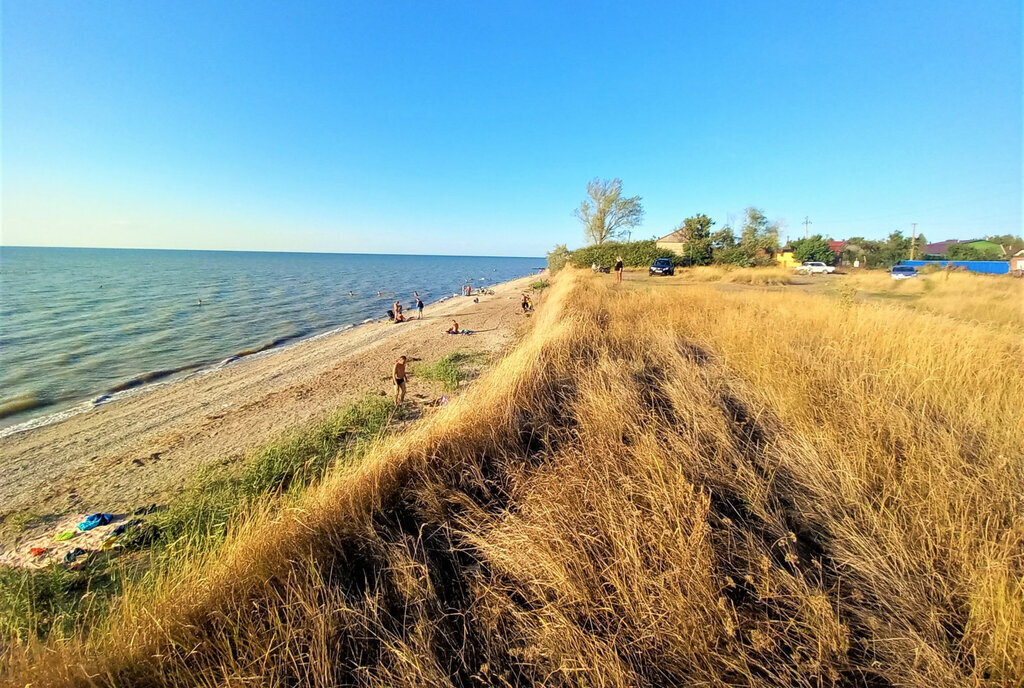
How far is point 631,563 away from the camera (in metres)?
1.98

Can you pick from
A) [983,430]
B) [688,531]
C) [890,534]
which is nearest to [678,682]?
[688,531]

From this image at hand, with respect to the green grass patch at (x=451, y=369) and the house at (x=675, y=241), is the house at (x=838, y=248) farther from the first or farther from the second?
the green grass patch at (x=451, y=369)

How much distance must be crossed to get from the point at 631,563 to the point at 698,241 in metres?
41.1

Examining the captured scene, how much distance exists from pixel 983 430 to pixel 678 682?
145 inches

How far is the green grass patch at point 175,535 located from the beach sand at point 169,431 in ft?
4.23

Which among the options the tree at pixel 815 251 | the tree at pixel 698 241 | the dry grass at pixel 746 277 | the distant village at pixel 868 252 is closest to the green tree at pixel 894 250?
the distant village at pixel 868 252

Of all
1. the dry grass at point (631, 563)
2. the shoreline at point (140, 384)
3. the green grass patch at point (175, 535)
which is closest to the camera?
the dry grass at point (631, 563)

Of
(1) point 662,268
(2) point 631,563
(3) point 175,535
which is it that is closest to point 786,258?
(1) point 662,268

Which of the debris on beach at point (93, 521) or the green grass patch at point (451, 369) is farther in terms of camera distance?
the green grass patch at point (451, 369)

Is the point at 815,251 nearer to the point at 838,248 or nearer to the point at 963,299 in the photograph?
the point at 838,248

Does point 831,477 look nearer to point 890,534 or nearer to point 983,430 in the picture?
point 890,534

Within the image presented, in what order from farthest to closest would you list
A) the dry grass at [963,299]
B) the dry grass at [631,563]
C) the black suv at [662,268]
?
the black suv at [662,268]
the dry grass at [963,299]
the dry grass at [631,563]

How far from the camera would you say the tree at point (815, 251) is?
4050 cm

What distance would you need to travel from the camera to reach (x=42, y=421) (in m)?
9.41
